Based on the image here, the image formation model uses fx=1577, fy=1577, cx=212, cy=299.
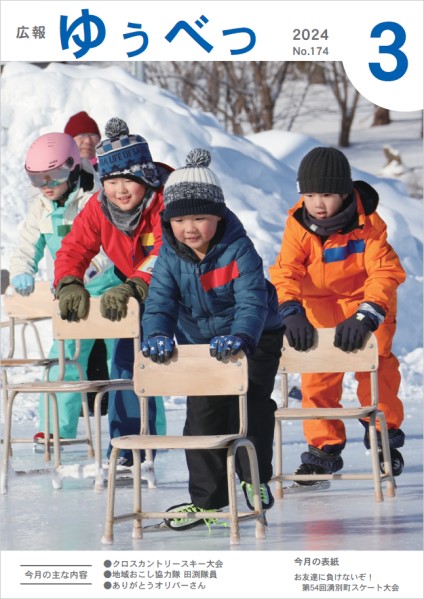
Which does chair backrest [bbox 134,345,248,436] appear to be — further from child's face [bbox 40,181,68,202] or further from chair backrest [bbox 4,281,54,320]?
chair backrest [bbox 4,281,54,320]

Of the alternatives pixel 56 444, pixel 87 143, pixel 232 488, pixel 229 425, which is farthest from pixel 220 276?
pixel 87 143

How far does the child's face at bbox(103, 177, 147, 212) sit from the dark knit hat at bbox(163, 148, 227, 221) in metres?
1.30

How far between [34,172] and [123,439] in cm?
275

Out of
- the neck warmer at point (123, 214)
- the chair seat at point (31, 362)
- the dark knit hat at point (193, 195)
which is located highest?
the neck warmer at point (123, 214)

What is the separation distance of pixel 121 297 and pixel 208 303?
1337 millimetres

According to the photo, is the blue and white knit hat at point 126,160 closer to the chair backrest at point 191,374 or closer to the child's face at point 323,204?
the child's face at point 323,204

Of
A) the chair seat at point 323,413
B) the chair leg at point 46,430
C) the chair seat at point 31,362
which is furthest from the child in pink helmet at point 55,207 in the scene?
the chair seat at point 323,413

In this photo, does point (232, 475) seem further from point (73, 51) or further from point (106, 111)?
point (106, 111)

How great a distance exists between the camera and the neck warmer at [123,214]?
712 cm

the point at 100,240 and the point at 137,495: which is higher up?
the point at 100,240

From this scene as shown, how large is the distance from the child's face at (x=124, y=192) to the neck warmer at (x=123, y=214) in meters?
0.02

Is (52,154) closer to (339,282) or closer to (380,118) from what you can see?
(339,282)

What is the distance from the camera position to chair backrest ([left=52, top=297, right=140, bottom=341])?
23.4ft

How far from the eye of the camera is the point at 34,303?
8.38 m
